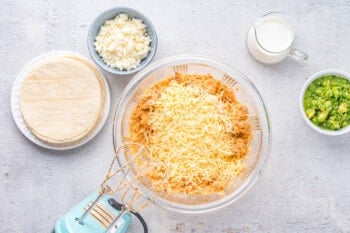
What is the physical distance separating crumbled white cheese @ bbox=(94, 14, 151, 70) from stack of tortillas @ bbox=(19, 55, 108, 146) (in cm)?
13

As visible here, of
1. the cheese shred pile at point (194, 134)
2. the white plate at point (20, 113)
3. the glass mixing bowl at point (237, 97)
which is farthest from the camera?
the white plate at point (20, 113)

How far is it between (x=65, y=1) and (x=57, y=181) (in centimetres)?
82

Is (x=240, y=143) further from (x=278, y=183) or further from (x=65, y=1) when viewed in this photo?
(x=65, y=1)

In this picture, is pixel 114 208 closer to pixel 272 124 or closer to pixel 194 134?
pixel 194 134

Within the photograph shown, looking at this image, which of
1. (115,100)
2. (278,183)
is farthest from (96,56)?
(278,183)

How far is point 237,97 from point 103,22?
0.67m

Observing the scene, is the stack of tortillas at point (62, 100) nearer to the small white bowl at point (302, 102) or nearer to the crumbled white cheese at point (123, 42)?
the crumbled white cheese at point (123, 42)

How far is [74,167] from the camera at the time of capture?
2637 mm

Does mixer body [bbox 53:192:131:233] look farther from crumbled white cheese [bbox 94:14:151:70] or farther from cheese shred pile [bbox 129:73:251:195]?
crumbled white cheese [bbox 94:14:151:70]

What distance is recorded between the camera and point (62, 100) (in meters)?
2.58

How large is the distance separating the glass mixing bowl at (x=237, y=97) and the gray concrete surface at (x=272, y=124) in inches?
4.7

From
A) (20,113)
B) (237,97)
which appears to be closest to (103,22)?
(20,113)

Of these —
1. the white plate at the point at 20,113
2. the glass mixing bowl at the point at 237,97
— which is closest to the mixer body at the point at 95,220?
the glass mixing bowl at the point at 237,97

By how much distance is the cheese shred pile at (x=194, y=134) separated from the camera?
2375mm
